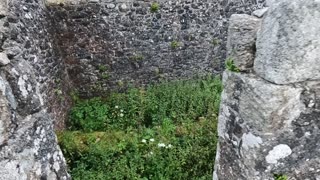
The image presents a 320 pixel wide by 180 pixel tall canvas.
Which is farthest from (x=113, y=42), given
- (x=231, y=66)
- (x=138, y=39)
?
(x=231, y=66)

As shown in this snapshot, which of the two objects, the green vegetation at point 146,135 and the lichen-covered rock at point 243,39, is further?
the green vegetation at point 146,135

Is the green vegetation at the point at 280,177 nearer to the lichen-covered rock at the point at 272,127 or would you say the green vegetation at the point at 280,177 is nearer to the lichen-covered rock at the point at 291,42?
the lichen-covered rock at the point at 272,127

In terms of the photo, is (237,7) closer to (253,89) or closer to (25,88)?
(253,89)

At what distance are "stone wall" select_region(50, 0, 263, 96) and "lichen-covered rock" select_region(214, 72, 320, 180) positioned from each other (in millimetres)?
4907

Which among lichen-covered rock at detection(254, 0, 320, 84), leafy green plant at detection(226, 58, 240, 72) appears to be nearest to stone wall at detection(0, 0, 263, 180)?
leafy green plant at detection(226, 58, 240, 72)

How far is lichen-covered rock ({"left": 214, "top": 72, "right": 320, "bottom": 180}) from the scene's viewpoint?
5.65 feet

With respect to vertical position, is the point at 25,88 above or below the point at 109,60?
above

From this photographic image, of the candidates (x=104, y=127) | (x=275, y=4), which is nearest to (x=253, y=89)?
(x=275, y=4)

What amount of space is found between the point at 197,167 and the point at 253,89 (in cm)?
299

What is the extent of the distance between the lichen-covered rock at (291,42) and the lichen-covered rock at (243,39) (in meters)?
0.13

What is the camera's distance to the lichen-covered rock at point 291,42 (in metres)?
1.57

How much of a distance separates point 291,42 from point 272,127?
0.46 m

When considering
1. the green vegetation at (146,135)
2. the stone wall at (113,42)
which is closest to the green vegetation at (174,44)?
the stone wall at (113,42)

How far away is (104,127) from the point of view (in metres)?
5.99
